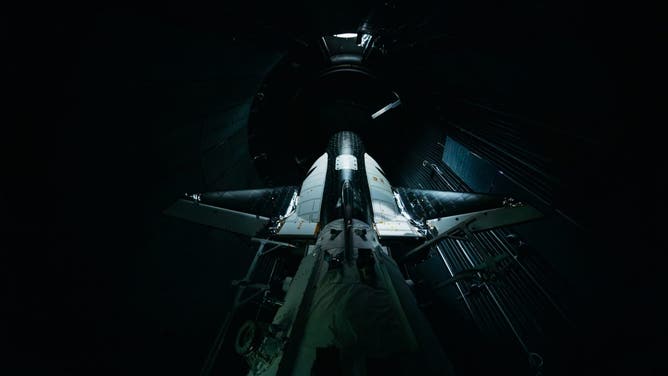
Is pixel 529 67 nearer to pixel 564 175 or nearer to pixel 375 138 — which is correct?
pixel 564 175

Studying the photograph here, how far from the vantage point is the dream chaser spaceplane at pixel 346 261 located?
1.77 m

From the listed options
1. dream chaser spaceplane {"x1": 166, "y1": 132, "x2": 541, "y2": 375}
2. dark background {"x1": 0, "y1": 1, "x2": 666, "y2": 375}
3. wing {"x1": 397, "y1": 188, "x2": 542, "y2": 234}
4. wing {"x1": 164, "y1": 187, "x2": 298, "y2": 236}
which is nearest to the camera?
dream chaser spaceplane {"x1": 166, "y1": 132, "x2": 541, "y2": 375}

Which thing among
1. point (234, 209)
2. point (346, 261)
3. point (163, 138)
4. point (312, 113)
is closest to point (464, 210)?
point (346, 261)

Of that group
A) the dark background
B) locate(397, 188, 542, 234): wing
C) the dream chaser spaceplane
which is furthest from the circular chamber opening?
locate(397, 188, 542, 234): wing

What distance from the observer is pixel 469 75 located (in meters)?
4.54

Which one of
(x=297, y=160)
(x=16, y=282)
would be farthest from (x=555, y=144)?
(x=297, y=160)

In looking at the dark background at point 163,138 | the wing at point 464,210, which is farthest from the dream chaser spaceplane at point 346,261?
the dark background at point 163,138

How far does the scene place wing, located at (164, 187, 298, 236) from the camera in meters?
4.43

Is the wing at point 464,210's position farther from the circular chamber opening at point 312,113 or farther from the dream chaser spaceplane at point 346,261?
the circular chamber opening at point 312,113

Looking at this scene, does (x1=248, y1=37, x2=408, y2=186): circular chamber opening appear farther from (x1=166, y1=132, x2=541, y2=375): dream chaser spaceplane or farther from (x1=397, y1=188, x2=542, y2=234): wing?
(x1=397, y1=188, x2=542, y2=234): wing

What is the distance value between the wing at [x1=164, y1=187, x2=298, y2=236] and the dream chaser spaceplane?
22 millimetres

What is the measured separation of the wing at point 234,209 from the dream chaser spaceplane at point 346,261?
22 millimetres

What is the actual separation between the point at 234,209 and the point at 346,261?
11.7 ft

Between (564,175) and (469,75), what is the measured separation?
8.97 feet
